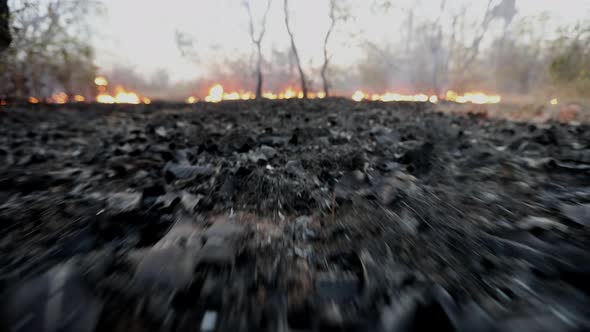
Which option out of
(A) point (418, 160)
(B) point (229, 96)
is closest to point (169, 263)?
(A) point (418, 160)

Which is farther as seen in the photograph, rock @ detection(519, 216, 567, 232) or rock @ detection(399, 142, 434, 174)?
rock @ detection(399, 142, 434, 174)

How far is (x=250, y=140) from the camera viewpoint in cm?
270

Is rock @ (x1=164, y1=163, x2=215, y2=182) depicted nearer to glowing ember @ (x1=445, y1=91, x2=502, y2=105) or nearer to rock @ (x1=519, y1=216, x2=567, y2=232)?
rock @ (x1=519, y1=216, x2=567, y2=232)

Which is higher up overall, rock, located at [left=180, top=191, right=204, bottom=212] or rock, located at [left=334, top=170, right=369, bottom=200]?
rock, located at [left=334, top=170, right=369, bottom=200]

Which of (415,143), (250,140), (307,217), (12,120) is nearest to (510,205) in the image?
(307,217)

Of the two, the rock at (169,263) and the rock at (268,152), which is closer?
the rock at (169,263)

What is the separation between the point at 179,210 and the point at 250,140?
154 cm

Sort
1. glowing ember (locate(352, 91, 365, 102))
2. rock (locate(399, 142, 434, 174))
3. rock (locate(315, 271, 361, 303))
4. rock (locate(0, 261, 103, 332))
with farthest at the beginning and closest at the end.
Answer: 1. glowing ember (locate(352, 91, 365, 102))
2. rock (locate(399, 142, 434, 174))
3. rock (locate(315, 271, 361, 303))
4. rock (locate(0, 261, 103, 332))

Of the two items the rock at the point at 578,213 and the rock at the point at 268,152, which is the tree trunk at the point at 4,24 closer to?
the rock at the point at 268,152

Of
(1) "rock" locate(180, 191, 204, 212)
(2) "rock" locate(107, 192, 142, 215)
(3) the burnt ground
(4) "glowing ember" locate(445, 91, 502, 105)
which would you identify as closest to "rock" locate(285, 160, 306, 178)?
(3) the burnt ground

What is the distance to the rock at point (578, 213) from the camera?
1049 millimetres

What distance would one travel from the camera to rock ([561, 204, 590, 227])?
1049mm

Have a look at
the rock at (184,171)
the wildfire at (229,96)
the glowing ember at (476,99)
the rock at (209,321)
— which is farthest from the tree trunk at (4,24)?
the glowing ember at (476,99)

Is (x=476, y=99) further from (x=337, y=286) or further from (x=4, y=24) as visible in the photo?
(x=4, y=24)
